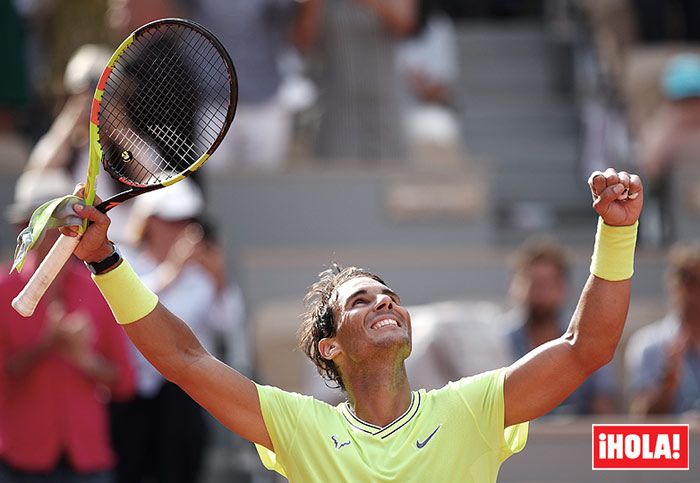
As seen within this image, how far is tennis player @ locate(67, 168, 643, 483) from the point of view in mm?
4008

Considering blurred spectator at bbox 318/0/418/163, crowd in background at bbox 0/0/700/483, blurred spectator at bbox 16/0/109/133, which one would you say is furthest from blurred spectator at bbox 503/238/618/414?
blurred spectator at bbox 16/0/109/133

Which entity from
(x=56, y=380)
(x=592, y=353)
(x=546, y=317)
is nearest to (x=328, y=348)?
(x=592, y=353)

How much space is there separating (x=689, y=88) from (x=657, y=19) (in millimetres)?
3253

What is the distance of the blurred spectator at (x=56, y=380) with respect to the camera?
614 centimetres

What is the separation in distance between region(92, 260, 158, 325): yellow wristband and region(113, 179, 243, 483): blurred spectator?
3063mm

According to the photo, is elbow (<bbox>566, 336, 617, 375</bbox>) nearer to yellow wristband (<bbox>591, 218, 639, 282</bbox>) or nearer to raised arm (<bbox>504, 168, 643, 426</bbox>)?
raised arm (<bbox>504, 168, 643, 426</bbox>)

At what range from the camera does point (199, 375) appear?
4.13m

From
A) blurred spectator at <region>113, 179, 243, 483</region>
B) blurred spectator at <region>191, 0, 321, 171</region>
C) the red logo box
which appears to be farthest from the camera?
blurred spectator at <region>191, 0, 321, 171</region>

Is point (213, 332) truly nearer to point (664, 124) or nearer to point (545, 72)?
point (664, 124)

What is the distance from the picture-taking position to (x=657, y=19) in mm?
12562

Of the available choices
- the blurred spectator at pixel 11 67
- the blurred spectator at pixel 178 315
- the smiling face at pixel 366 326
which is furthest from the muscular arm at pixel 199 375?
the blurred spectator at pixel 11 67

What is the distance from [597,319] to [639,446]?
2.17ft

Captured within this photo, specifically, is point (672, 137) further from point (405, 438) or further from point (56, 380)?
point (405, 438)

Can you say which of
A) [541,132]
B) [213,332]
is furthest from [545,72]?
[213,332]
